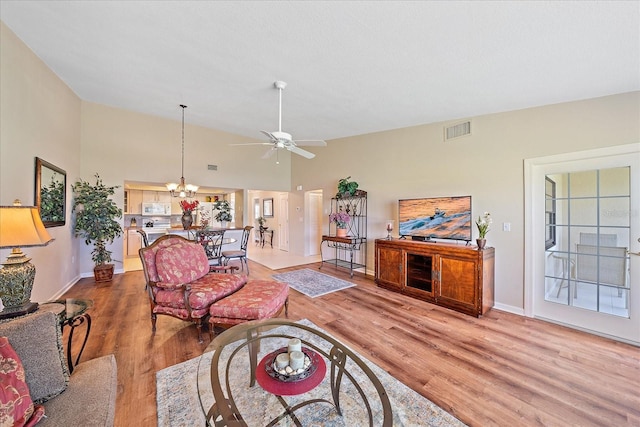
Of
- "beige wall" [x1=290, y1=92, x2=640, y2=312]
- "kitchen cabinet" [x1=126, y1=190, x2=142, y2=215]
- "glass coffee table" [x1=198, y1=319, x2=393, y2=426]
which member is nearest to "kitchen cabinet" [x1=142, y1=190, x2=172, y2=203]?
"kitchen cabinet" [x1=126, y1=190, x2=142, y2=215]

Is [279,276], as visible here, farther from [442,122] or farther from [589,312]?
[589,312]

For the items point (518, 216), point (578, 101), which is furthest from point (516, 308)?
point (578, 101)

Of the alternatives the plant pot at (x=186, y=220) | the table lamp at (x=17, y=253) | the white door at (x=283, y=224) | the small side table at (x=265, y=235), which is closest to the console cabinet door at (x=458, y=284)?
the table lamp at (x=17, y=253)

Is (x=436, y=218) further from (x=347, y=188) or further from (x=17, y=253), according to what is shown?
(x=17, y=253)

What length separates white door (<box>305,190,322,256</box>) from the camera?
713 centimetres

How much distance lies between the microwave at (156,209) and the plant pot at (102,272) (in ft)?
10.8

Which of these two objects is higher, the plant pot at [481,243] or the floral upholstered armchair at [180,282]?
the plant pot at [481,243]

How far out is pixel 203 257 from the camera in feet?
10.5

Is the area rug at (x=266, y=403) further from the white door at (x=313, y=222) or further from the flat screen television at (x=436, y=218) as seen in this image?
the white door at (x=313, y=222)

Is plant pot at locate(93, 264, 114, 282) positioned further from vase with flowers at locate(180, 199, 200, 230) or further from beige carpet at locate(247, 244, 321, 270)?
beige carpet at locate(247, 244, 321, 270)

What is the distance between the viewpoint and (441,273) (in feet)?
11.3

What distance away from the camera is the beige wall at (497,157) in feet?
9.00

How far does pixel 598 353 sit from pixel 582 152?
2117mm

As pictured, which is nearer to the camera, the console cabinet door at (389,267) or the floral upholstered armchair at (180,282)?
the floral upholstered armchair at (180,282)
